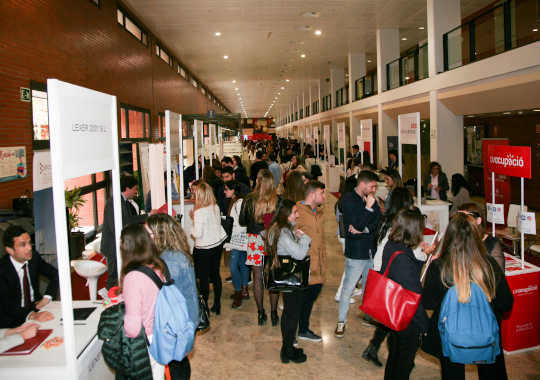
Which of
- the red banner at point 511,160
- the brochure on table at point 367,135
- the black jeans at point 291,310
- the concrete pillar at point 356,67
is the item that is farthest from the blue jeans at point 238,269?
the concrete pillar at point 356,67

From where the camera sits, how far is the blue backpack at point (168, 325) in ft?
7.60

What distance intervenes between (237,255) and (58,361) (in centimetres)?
273

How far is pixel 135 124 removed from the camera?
10031 mm

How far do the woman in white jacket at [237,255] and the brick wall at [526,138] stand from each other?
8.95m

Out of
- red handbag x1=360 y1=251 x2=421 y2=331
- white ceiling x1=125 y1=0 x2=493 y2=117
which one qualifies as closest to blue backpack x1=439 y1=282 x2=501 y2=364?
red handbag x1=360 y1=251 x2=421 y2=331

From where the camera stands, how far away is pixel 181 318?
2.36 m

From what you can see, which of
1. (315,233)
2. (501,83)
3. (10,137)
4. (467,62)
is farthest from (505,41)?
(10,137)

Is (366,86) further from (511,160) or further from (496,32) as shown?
(511,160)

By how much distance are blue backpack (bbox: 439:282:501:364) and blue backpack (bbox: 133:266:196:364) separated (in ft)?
5.02

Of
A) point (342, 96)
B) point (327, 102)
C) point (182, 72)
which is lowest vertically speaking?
point (342, 96)

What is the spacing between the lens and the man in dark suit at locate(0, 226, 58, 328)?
2662mm

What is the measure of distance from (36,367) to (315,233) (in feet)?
7.62

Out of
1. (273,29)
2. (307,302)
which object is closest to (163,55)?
(273,29)

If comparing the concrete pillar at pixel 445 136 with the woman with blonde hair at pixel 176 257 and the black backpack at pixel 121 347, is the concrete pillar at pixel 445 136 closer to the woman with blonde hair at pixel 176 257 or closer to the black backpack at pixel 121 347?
the woman with blonde hair at pixel 176 257
